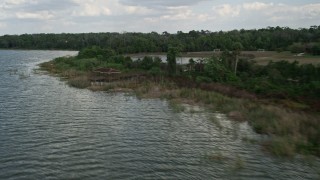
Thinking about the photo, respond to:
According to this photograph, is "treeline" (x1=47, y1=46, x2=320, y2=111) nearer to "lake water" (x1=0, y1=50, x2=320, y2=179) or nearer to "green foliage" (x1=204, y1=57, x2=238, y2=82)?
"green foliage" (x1=204, y1=57, x2=238, y2=82)

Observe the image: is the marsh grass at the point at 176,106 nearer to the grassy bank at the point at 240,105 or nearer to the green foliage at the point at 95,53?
the grassy bank at the point at 240,105

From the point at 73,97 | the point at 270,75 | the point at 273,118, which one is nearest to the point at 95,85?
the point at 73,97

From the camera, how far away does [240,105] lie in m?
52.5

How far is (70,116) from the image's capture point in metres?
47.6

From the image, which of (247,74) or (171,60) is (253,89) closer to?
(247,74)

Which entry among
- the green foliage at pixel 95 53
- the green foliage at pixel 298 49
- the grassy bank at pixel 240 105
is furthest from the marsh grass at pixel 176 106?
the green foliage at pixel 298 49

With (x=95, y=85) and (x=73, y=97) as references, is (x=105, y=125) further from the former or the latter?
(x=95, y=85)

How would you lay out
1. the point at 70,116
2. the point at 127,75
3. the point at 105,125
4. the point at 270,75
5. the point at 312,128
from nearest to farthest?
the point at 312,128
the point at 105,125
the point at 70,116
the point at 270,75
the point at 127,75

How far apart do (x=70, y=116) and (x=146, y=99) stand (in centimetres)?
1757

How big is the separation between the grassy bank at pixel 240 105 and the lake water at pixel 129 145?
182 centimetres

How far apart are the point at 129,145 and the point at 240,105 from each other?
72.7ft

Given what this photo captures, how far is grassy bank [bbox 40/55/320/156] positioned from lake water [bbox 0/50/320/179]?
1.82 meters

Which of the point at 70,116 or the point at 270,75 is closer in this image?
the point at 70,116

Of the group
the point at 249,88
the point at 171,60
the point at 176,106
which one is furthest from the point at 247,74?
the point at 176,106
